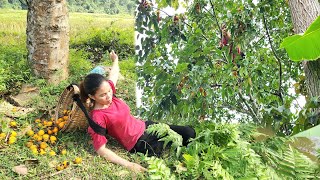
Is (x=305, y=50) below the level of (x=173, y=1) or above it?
below

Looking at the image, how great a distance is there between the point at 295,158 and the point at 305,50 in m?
0.35

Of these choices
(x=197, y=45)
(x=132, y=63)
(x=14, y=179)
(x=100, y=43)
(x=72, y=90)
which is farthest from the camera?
(x=100, y=43)

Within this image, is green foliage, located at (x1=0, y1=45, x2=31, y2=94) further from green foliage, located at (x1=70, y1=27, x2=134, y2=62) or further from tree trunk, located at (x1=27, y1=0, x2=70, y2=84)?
green foliage, located at (x1=70, y1=27, x2=134, y2=62)

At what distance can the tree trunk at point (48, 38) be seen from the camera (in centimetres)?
265

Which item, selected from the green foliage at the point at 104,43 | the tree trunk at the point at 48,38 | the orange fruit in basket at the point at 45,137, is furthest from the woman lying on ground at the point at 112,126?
the green foliage at the point at 104,43

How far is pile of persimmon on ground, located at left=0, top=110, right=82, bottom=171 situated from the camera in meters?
1.89

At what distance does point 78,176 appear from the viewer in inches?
69.5

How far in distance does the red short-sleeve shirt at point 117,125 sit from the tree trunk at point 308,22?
0.74m

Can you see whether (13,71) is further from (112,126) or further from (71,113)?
(112,126)

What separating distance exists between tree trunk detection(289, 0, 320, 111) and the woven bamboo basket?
1.00m

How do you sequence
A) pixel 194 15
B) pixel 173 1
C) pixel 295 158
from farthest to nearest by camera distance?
pixel 194 15 → pixel 173 1 → pixel 295 158

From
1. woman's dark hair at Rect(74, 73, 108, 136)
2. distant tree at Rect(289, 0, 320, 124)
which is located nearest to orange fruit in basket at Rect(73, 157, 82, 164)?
woman's dark hair at Rect(74, 73, 108, 136)

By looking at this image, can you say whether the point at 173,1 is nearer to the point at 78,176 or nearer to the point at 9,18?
the point at 78,176

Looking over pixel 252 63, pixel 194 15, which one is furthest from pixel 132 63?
pixel 252 63
